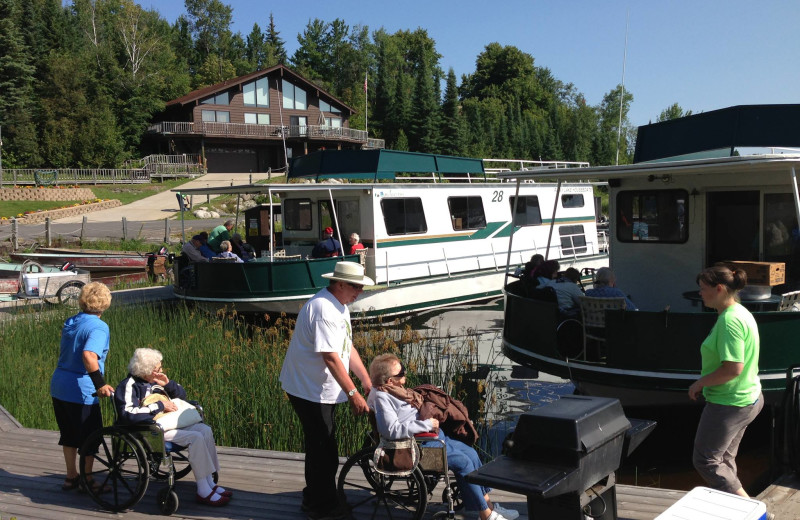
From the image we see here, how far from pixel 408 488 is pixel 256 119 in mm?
52617

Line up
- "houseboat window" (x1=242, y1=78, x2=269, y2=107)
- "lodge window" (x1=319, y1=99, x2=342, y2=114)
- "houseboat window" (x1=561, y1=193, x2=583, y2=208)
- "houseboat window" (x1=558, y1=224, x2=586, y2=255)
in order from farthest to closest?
"lodge window" (x1=319, y1=99, x2=342, y2=114) → "houseboat window" (x1=242, y1=78, x2=269, y2=107) → "houseboat window" (x1=558, y1=224, x2=586, y2=255) → "houseboat window" (x1=561, y1=193, x2=583, y2=208)

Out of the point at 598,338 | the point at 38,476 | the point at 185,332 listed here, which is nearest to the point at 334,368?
the point at 38,476

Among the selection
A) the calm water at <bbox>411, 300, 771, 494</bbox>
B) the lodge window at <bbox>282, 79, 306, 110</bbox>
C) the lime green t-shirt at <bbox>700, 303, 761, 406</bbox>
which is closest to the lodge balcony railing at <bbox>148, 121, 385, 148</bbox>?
the lodge window at <bbox>282, 79, 306, 110</bbox>

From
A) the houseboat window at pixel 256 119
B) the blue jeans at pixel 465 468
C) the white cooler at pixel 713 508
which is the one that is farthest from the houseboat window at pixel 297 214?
the houseboat window at pixel 256 119

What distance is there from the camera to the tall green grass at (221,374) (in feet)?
22.9

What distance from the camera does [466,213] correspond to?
16.8 meters

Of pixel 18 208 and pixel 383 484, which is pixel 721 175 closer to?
pixel 383 484

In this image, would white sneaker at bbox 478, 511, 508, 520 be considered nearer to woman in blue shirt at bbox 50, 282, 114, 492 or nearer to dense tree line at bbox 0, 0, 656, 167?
woman in blue shirt at bbox 50, 282, 114, 492

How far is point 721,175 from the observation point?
387 inches

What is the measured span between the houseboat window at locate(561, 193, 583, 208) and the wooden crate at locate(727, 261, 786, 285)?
396 inches

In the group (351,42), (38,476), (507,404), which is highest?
(351,42)

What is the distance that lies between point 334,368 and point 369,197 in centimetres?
1061

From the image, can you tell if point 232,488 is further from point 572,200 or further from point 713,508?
point 572,200

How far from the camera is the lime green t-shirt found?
4.23 meters
